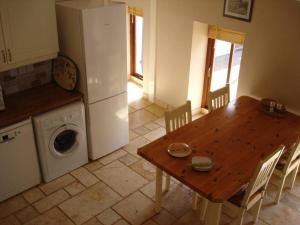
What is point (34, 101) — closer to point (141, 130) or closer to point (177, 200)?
point (141, 130)

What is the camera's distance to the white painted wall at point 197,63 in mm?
4902

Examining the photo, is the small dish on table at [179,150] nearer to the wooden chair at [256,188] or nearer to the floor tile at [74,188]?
the wooden chair at [256,188]

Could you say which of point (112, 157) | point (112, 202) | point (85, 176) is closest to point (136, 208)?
point (112, 202)

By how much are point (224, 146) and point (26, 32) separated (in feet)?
7.49

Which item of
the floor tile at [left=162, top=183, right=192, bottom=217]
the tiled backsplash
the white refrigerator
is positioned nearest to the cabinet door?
the white refrigerator

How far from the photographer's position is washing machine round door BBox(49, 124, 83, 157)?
12.9 feet

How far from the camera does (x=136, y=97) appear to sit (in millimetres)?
6137

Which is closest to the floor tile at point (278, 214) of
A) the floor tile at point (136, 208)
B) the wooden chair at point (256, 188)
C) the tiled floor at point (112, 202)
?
the tiled floor at point (112, 202)

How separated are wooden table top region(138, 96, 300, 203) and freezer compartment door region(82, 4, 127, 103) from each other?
111 centimetres

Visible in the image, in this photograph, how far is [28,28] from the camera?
3.60m

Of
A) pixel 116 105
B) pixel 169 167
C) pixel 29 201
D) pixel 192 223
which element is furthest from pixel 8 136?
pixel 192 223

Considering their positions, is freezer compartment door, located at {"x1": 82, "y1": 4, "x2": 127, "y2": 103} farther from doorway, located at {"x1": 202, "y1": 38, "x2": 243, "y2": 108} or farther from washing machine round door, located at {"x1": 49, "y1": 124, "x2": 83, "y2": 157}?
doorway, located at {"x1": 202, "y1": 38, "x2": 243, "y2": 108}

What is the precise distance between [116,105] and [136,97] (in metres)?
1.76

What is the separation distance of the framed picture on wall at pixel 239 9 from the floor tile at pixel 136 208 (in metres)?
2.36
